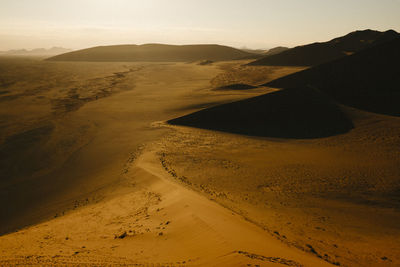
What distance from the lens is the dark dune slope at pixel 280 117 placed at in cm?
1244

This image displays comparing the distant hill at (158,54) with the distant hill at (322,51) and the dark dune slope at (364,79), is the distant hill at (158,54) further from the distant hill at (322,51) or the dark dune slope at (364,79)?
the dark dune slope at (364,79)

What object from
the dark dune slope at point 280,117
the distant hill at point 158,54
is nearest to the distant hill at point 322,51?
the dark dune slope at point 280,117

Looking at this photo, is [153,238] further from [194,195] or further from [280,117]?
[280,117]

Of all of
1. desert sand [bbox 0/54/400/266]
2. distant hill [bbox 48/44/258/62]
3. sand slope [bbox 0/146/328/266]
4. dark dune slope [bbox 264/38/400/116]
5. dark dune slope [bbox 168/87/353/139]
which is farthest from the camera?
distant hill [bbox 48/44/258/62]

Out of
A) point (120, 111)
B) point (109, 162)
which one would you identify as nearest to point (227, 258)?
point (109, 162)

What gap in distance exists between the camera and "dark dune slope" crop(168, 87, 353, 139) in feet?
40.8

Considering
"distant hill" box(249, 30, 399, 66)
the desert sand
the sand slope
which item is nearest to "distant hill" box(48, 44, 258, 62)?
"distant hill" box(249, 30, 399, 66)

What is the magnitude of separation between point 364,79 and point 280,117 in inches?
328

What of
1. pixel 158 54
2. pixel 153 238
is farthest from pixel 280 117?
pixel 158 54

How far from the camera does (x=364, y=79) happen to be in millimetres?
17406

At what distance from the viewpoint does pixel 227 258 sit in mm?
3600

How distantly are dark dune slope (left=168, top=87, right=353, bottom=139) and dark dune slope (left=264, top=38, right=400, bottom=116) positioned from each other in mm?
2232

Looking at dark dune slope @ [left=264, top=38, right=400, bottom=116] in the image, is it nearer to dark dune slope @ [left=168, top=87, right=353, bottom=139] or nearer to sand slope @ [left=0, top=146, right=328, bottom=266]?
dark dune slope @ [left=168, top=87, right=353, bottom=139]

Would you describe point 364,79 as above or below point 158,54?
below
